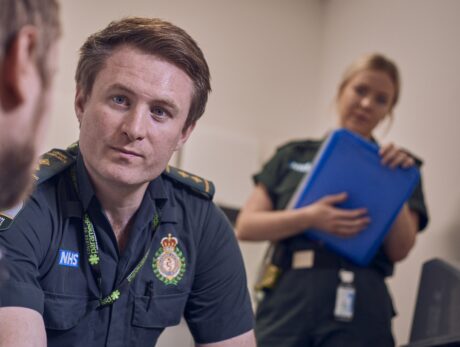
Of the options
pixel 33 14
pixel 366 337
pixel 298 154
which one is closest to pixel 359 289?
pixel 366 337

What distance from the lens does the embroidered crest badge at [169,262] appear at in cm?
85

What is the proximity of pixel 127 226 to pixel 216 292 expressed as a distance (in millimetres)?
176

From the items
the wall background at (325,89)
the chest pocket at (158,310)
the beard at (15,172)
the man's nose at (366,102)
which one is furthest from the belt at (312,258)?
the beard at (15,172)

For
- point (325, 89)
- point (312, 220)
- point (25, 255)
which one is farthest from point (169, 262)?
point (325, 89)

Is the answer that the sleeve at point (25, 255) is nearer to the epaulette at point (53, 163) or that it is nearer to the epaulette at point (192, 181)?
the epaulette at point (53, 163)

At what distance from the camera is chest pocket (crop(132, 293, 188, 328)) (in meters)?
0.84

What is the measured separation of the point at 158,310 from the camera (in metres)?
0.86

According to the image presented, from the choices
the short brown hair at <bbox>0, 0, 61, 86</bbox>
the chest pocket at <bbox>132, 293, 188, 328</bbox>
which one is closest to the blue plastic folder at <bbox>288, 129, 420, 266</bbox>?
the chest pocket at <bbox>132, 293, 188, 328</bbox>

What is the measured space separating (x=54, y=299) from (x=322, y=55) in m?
1.23

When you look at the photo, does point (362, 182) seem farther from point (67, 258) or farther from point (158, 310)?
point (67, 258)

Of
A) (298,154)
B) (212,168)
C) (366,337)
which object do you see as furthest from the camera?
(212,168)

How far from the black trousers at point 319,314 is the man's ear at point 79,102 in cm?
72

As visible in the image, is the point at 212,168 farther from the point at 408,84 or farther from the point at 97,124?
the point at 97,124

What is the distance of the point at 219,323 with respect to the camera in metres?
0.93
